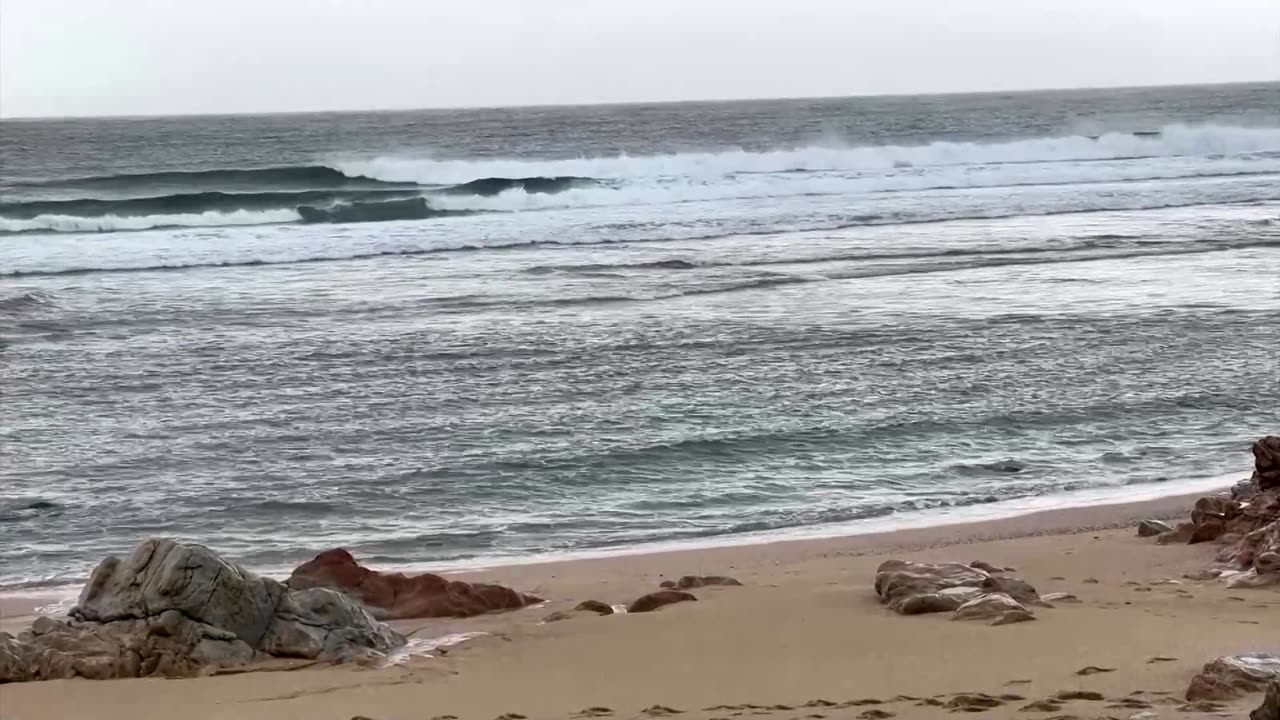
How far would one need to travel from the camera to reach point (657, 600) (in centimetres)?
656

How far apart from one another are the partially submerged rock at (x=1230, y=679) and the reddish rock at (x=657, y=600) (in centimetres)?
243

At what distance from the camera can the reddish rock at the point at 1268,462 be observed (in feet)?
24.2

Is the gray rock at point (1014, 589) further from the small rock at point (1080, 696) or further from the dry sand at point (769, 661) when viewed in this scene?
the small rock at point (1080, 696)

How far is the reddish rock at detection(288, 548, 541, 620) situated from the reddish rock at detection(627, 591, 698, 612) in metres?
0.54

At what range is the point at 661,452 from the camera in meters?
10.1

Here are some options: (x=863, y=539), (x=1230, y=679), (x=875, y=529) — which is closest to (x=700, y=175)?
(x=875, y=529)

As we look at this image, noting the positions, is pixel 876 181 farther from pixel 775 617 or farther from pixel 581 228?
pixel 775 617

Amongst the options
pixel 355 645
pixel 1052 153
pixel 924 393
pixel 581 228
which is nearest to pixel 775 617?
pixel 355 645

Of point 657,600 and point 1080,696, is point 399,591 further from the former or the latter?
point 1080,696

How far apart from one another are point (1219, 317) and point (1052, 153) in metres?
38.2

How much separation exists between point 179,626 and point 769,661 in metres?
2.34

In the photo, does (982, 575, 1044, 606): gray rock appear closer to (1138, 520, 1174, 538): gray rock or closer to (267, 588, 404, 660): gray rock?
(1138, 520, 1174, 538): gray rock

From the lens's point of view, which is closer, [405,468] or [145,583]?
[145,583]

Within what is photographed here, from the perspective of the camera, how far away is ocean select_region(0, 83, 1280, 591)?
347 inches
